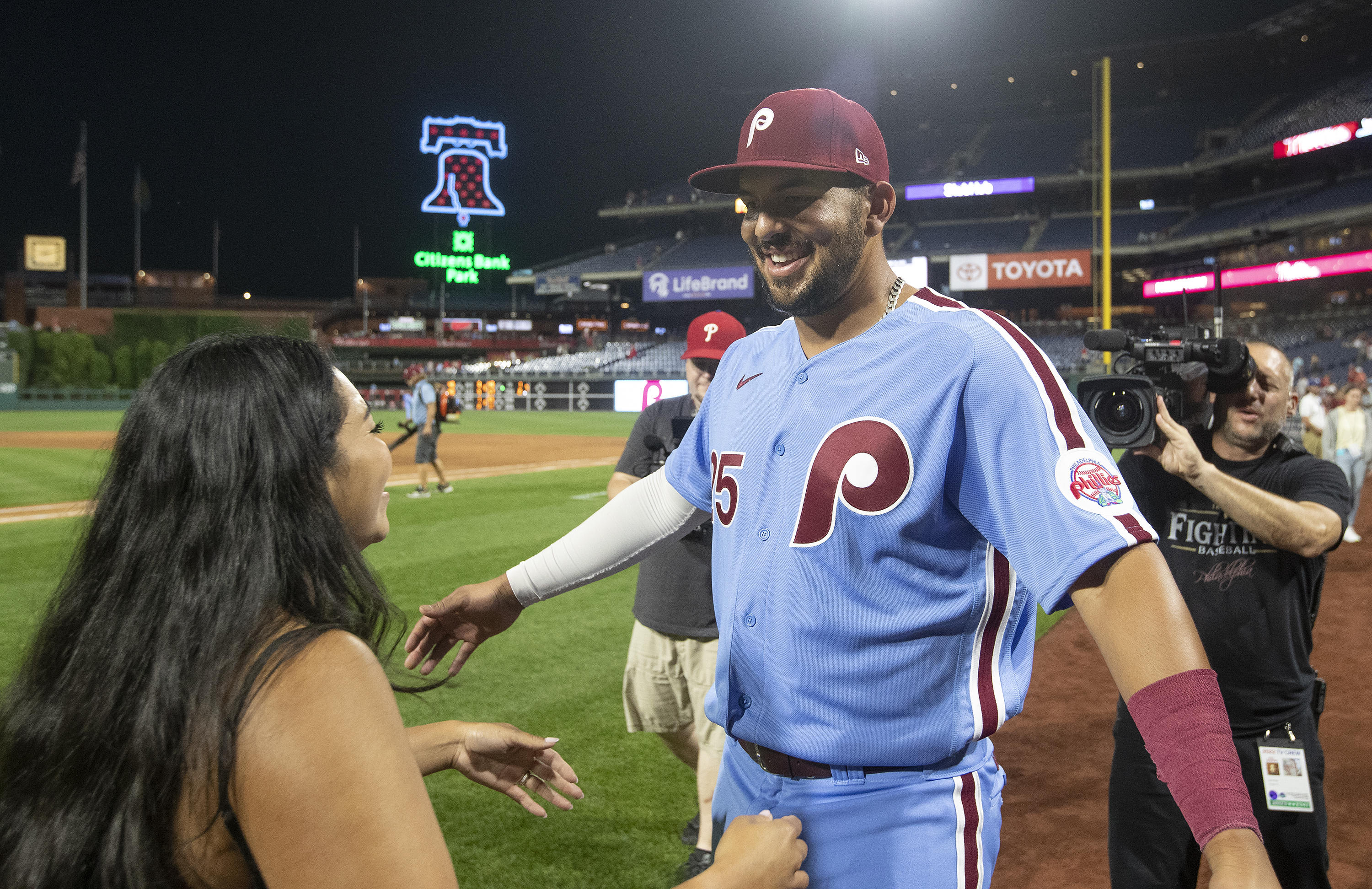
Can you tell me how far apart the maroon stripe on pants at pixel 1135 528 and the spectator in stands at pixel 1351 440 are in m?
12.3

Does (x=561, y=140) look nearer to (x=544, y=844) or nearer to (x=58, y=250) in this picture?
(x=58, y=250)

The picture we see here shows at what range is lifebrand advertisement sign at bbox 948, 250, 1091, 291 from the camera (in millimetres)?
43438

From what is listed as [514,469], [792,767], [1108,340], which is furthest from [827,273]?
[514,469]

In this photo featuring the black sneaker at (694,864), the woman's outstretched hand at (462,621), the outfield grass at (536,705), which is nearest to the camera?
the woman's outstretched hand at (462,621)

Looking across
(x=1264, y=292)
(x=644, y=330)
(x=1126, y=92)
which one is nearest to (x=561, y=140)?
(x=644, y=330)

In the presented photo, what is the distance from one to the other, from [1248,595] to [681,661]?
220 centimetres

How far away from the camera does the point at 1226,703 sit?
299 centimetres

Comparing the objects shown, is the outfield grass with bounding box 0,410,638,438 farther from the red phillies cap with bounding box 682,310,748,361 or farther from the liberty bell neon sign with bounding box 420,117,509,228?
the red phillies cap with bounding box 682,310,748,361

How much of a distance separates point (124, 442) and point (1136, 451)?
3009mm

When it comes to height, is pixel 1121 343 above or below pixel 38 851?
above

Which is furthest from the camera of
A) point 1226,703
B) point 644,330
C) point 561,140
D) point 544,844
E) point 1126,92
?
point 561,140

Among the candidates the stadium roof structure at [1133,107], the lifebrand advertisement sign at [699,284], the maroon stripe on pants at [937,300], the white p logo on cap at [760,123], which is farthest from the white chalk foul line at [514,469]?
the stadium roof structure at [1133,107]

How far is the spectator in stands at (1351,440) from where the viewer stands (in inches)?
453

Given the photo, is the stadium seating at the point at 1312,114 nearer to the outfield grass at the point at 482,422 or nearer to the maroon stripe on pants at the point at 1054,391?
the outfield grass at the point at 482,422
